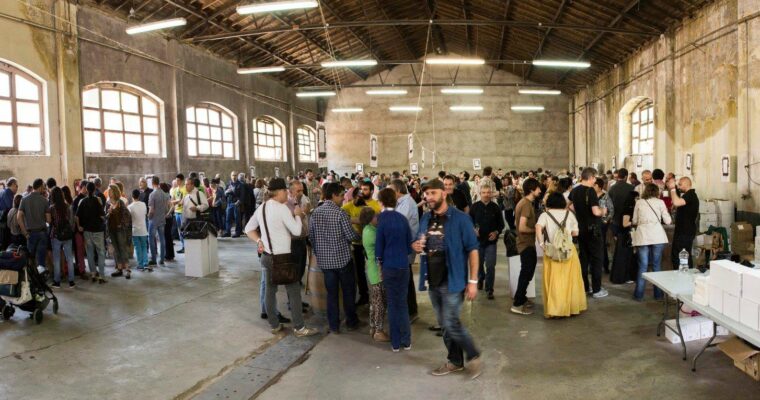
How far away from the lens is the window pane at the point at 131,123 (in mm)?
12641

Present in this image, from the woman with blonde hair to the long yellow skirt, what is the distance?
596 cm

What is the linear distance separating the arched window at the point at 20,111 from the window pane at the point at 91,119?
3.62 ft

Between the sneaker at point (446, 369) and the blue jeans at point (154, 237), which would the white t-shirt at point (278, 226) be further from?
the blue jeans at point (154, 237)

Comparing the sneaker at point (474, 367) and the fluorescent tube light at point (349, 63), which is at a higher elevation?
the fluorescent tube light at point (349, 63)

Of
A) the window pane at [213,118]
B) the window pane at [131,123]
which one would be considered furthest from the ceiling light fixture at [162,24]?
the window pane at [213,118]

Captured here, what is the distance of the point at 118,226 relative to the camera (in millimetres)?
7793

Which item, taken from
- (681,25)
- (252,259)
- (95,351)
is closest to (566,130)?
(681,25)

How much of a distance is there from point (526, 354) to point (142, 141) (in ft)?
38.0

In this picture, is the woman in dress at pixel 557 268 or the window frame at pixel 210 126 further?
the window frame at pixel 210 126

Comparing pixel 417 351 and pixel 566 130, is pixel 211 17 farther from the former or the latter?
pixel 566 130

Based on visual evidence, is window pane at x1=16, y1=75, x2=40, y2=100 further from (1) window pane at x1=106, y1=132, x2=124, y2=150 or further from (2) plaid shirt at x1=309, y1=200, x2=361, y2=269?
(2) plaid shirt at x1=309, y1=200, x2=361, y2=269

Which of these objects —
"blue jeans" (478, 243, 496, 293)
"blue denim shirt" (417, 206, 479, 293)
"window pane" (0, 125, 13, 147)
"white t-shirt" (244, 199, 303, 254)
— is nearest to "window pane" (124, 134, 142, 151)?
"window pane" (0, 125, 13, 147)

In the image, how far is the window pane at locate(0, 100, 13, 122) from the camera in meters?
9.62

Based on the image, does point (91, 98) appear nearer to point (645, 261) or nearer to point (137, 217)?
point (137, 217)
